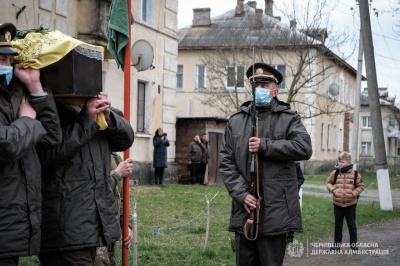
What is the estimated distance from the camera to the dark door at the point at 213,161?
25.9 metres

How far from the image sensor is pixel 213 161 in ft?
86.1

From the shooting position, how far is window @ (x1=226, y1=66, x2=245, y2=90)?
32094 millimetres

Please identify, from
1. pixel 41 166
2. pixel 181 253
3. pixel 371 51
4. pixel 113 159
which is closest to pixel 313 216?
pixel 371 51

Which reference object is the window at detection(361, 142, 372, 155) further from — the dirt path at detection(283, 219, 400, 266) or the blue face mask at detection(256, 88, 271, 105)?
the blue face mask at detection(256, 88, 271, 105)

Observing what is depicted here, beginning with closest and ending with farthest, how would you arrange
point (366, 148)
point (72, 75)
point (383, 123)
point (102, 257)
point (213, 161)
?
point (72, 75) → point (102, 257) → point (213, 161) → point (366, 148) → point (383, 123)

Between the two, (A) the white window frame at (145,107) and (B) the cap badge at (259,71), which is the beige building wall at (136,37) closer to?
(A) the white window frame at (145,107)

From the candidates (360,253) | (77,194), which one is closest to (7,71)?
(77,194)

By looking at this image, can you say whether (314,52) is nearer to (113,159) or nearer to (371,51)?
(371,51)

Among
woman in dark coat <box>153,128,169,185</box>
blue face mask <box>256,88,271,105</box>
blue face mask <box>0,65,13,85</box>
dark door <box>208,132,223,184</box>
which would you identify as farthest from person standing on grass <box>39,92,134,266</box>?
dark door <box>208,132,223,184</box>

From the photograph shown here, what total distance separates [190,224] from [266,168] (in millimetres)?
7206

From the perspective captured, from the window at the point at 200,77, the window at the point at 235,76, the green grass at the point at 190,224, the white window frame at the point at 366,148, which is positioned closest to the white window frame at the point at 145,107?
the green grass at the point at 190,224

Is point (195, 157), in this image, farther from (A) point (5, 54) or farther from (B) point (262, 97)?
(A) point (5, 54)

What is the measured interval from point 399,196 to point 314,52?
10.9 m

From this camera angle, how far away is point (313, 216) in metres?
16.0
